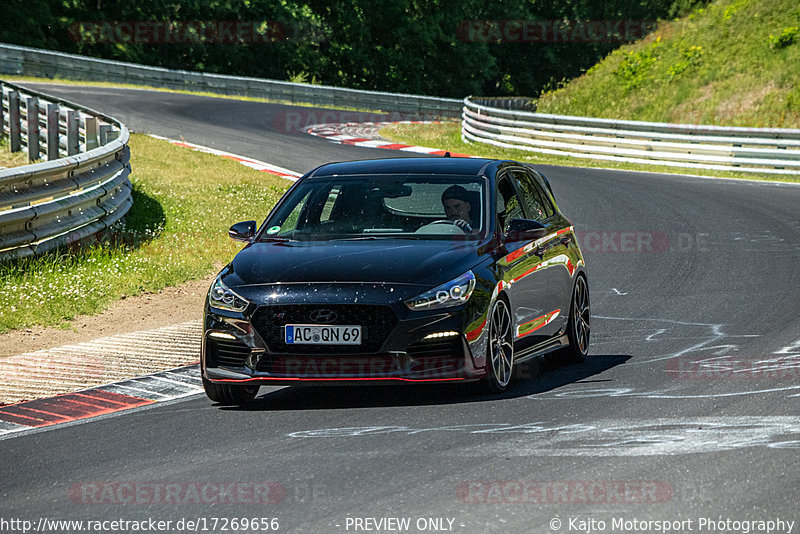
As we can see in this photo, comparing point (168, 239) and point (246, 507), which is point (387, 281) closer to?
point (246, 507)

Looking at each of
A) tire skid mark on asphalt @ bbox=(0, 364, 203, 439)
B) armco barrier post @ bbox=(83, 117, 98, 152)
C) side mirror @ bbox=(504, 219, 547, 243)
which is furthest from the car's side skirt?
armco barrier post @ bbox=(83, 117, 98, 152)

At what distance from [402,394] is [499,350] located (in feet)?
2.31

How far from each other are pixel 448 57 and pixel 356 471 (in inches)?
2573

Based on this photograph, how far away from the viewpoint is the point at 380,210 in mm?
8711

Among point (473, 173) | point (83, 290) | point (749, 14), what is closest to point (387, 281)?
point (473, 173)

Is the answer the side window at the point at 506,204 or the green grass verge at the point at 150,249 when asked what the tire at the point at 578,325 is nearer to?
the side window at the point at 506,204

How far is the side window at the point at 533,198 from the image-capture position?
31.0ft

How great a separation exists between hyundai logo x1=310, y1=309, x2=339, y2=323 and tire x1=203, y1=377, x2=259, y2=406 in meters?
0.89

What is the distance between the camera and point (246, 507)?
17.6 feet

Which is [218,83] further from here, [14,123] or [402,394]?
[402,394]

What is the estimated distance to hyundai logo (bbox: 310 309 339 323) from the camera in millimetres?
7391

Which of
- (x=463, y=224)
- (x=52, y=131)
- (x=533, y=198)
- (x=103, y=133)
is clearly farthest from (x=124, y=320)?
(x=52, y=131)

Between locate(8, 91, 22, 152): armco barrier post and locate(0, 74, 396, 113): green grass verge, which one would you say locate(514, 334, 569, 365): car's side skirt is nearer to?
locate(8, 91, 22, 152): armco barrier post

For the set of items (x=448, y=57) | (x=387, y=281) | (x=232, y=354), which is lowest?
(x=448, y=57)
